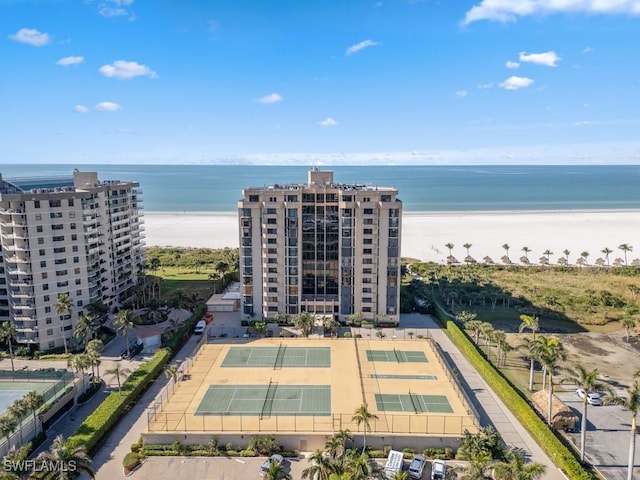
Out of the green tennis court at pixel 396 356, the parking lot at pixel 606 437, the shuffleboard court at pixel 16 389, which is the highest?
the shuffleboard court at pixel 16 389

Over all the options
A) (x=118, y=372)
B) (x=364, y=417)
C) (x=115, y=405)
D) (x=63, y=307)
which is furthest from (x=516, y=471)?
(x=63, y=307)

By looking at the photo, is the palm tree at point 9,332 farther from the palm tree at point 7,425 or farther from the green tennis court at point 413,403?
the green tennis court at point 413,403

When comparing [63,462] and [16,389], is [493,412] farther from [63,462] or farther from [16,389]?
[16,389]

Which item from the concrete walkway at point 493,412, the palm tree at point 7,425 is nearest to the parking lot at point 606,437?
the concrete walkway at point 493,412

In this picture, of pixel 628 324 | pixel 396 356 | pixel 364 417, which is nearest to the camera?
pixel 364 417

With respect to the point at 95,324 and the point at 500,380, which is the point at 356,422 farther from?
the point at 95,324

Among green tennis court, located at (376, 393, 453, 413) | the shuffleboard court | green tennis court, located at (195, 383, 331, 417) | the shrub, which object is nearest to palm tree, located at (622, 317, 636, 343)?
green tennis court, located at (376, 393, 453, 413)

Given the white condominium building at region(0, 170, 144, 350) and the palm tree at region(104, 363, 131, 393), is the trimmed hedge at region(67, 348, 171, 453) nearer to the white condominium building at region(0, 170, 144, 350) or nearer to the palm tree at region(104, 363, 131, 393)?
the palm tree at region(104, 363, 131, 393)
